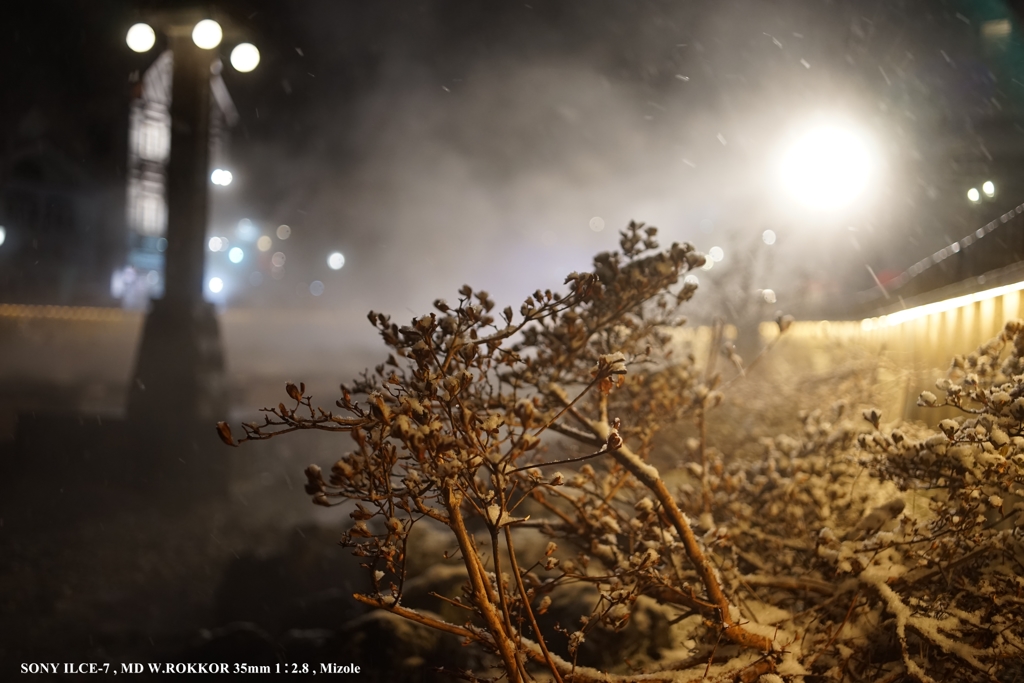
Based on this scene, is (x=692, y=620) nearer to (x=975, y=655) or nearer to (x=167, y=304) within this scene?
(x=975, y=655)

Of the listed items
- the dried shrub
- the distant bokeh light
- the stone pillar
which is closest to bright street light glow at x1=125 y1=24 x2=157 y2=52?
the stone pillar

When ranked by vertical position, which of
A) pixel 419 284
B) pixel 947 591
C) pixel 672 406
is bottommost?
pixel 947 591

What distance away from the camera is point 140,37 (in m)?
9.96

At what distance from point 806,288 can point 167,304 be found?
2504cm

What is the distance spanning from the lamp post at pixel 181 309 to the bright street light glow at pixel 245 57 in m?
6.40

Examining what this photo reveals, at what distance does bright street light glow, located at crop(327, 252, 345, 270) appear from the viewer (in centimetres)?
6594

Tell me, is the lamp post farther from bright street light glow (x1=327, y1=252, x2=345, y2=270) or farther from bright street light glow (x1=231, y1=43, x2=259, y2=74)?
bright street light glow (x1=327, y1=252, x2=345, y2=270)

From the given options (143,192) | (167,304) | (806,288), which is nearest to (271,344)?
(143,192)

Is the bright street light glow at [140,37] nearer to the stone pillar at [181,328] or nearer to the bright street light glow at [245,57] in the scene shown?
the bright street light glow at [245,57]

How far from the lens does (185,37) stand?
1498 centimetres

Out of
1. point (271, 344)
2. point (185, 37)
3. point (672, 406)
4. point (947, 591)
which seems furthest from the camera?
point (271, 344)

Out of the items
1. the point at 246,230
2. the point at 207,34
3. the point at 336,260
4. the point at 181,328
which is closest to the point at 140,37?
the point at 207,34

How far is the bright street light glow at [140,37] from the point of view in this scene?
9.90 metres

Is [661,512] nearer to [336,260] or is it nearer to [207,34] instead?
[207,34]
